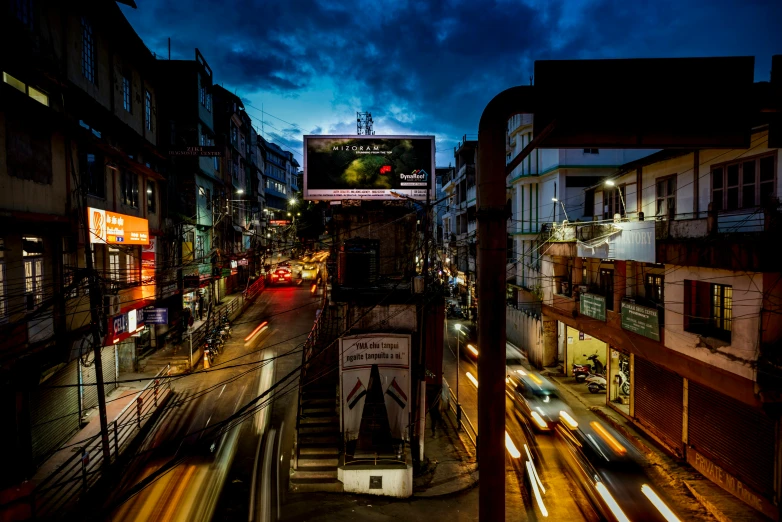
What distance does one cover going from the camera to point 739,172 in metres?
13.4

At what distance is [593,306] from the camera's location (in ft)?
65.1

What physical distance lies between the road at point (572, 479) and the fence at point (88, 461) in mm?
11835

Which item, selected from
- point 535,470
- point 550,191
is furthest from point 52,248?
point 550,191

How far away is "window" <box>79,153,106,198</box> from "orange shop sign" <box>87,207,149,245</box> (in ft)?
4.99

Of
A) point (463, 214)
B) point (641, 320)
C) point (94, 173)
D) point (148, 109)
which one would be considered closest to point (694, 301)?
point (641, 320)

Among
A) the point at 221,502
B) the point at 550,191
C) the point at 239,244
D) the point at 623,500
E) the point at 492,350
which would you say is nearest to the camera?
the point at 492,350

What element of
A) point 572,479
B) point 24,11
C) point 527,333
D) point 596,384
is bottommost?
point 572,479

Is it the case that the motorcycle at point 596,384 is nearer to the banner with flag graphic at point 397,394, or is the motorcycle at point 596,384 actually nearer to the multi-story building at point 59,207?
the banner with flag graphic at point 397,394

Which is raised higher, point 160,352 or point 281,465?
point 160,352

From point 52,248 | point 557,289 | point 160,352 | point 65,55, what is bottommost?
point 160,352

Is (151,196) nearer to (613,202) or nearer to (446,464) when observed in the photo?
(446,464)

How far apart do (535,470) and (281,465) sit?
9.33 metres

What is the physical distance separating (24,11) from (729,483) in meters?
27.6

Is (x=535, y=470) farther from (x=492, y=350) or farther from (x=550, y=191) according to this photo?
(x=550, y=191)
